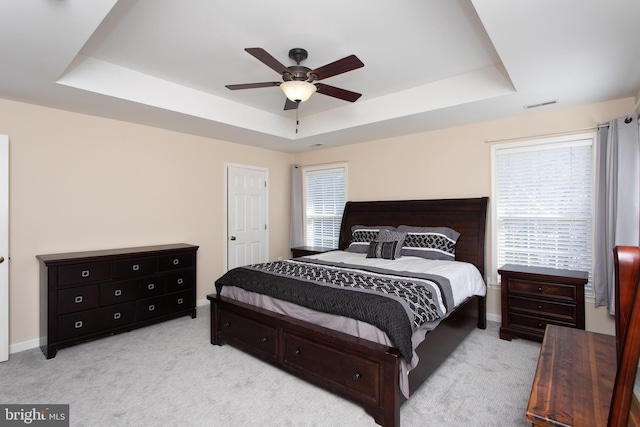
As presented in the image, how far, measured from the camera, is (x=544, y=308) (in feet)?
10.3

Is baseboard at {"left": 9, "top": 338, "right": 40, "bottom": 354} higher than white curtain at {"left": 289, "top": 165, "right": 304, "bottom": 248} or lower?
lower

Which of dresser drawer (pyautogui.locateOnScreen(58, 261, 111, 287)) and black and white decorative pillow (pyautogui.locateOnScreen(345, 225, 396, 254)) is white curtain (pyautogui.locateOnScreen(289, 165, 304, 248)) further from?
dresser drawer (pyautogui.locateOnScreen(58, 261, 111, 287))

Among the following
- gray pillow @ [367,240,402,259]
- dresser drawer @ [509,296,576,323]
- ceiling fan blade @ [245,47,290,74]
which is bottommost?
dresser drawer @ [509,296,576,323]

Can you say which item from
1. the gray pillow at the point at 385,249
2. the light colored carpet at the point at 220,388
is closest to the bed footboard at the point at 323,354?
the light colored carpet at the point at 220,388

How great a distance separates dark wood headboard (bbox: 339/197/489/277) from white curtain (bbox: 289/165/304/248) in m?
0.98

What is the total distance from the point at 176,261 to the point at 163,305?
52cm

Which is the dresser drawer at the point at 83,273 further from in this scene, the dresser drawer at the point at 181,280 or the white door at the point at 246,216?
the white door at the point at 246,216

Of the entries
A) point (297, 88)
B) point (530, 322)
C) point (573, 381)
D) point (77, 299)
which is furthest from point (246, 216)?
point (573, 381)

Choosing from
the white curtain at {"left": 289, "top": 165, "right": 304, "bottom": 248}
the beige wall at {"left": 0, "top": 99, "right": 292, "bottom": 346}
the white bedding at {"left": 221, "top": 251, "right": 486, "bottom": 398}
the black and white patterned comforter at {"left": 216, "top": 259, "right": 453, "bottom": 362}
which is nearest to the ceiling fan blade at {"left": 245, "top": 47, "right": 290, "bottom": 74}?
the black and white patterned comforter at {"left": 216, "top": 259, "right": 453, "bottom": 362}

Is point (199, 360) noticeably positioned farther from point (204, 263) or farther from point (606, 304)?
point (606, 304)

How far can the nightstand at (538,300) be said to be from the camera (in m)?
2.98

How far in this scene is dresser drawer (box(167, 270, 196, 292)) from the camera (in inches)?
151

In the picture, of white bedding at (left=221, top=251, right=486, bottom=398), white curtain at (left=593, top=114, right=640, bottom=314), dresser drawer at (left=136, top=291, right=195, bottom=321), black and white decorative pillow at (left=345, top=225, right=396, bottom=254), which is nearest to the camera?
white bedding at (left=221, top=251, right=486, bottom=398)
